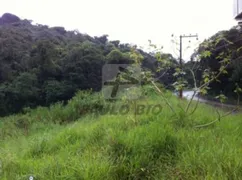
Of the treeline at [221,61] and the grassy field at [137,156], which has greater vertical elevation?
the treeline at [221,61]

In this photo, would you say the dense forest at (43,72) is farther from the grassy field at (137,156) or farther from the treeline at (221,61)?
the grassy field at (137,156)

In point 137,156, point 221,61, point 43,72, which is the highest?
point 43,72

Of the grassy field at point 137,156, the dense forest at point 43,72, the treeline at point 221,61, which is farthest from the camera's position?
the dense forest at point 43,72

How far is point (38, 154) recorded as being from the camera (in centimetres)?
275

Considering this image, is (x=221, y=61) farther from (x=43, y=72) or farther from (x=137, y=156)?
(x=43, y=72)

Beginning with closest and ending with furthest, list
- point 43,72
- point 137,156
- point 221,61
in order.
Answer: point 137,156 < point 221,61 < point 43,72

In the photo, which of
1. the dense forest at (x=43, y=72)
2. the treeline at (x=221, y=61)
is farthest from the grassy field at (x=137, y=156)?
the dense forest at (x=43, y=72)

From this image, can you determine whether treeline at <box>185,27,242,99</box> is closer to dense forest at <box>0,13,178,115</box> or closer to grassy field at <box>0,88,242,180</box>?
grassy field at <box>0,88,242,180</box>

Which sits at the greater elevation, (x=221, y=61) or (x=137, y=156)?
(x=221, y=61)

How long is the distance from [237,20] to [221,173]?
1509 centimetres

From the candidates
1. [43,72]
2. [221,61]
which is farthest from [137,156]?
[43,72]

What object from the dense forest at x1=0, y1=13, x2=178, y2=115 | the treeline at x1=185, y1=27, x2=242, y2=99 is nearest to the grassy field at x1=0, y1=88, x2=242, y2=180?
the treeline at x1=185, y1=27, x2=242, y2=99

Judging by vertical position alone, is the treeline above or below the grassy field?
above

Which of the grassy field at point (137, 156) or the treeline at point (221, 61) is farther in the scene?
the treeline at point (221, 61)
